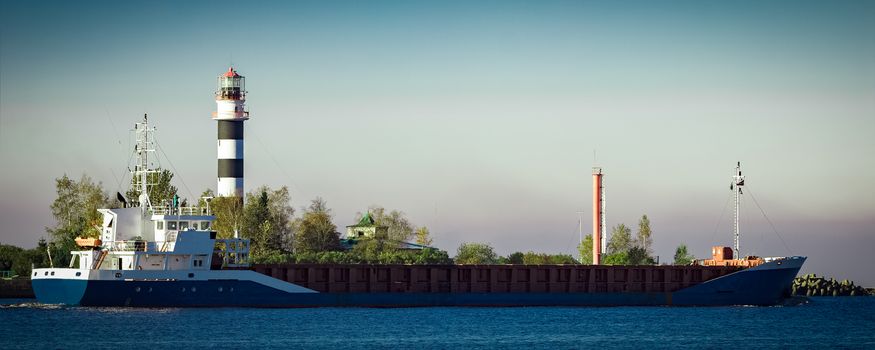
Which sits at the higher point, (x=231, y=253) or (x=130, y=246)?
(x=130, y=246)

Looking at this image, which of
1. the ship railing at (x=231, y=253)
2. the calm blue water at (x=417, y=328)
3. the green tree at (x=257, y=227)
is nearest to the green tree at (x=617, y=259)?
the green tree at (x=257, y=227)

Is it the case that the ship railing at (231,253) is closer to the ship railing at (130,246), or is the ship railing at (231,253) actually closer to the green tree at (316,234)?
the ship railing at (130,246)

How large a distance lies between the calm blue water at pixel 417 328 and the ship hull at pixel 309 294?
98 centimetres

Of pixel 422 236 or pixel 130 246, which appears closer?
pixel 130 246

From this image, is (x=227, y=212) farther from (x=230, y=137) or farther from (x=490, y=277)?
(x=490, y=277)

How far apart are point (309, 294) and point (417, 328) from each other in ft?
36.8

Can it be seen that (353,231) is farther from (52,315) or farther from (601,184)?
(52,315)

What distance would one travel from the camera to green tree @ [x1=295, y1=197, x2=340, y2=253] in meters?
114

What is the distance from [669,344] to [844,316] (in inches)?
1022

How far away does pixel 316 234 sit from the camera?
114875 mm

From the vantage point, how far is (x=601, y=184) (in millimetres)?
95938

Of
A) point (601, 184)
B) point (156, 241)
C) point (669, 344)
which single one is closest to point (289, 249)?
point (601, 184)

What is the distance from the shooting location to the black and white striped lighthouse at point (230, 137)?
10050 cm

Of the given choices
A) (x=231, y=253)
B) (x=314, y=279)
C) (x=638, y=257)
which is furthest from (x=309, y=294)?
(x=638, y=257)
